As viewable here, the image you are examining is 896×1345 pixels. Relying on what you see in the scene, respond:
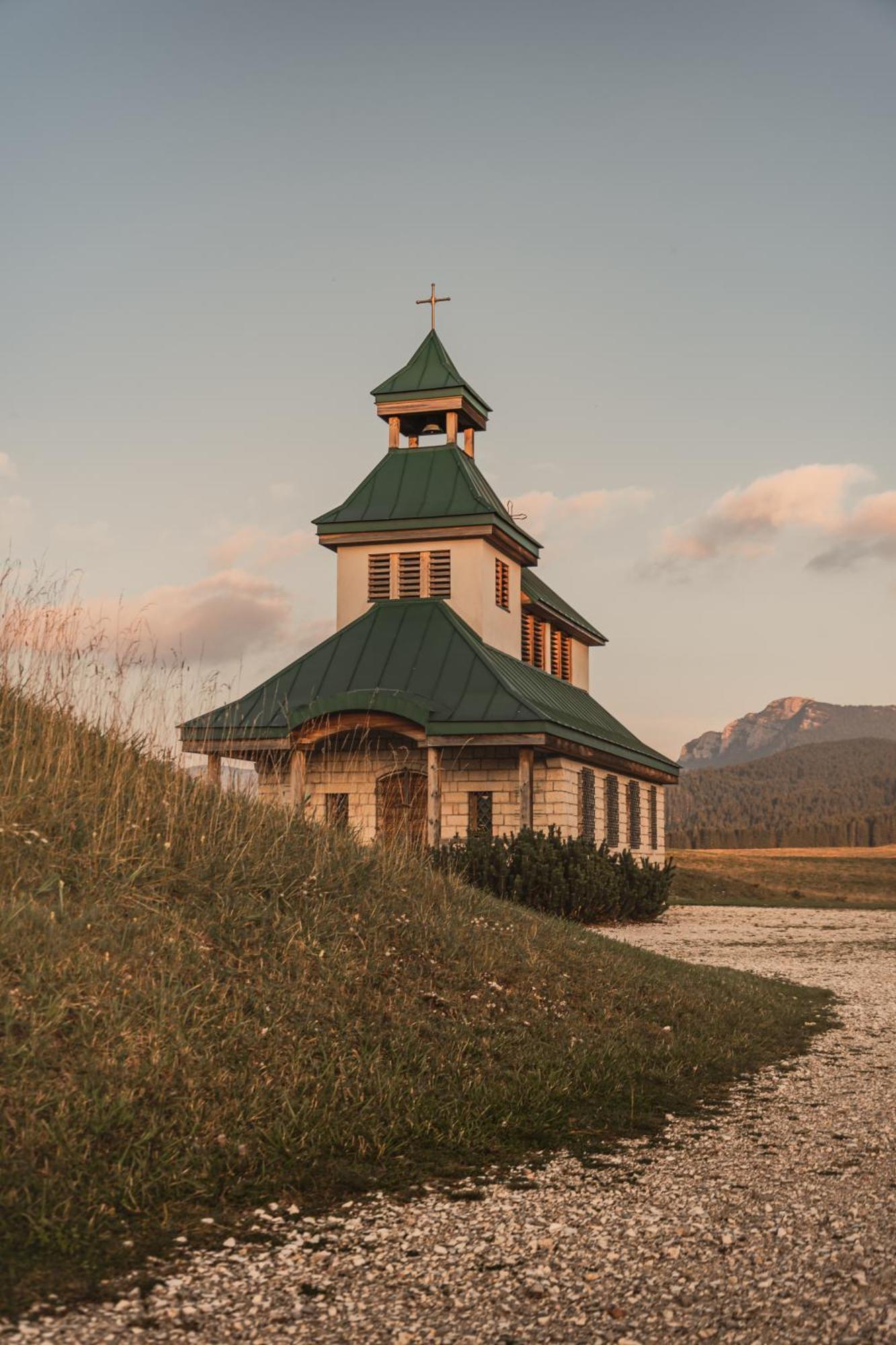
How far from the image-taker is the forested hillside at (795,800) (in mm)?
66250

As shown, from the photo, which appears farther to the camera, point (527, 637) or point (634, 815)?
point (634, 815)

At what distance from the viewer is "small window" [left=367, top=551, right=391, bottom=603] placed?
28562 millimetres

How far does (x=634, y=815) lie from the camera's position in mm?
32531

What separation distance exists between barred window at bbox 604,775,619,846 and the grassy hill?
18607 mm

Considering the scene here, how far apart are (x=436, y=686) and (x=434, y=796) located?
2.57 meters

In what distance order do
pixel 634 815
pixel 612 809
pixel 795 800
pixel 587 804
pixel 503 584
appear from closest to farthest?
pixel 587 804 < pixel 503 584 < pixel 612 809 < pixel 634 815 < pixel 795 800

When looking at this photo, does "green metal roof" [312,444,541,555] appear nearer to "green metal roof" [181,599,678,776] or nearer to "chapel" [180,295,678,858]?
"chapel" [180,295,678,858]

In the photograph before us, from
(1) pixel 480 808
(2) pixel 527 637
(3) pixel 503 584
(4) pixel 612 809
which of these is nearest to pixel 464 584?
(3) pixel 503 584

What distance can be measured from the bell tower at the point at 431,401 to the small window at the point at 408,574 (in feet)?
11.2

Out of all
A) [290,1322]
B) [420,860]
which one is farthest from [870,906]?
[290,1322]

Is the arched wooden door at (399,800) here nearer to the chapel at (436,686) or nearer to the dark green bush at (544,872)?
the chapel at (436,686)

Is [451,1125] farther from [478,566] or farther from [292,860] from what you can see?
[478,566]

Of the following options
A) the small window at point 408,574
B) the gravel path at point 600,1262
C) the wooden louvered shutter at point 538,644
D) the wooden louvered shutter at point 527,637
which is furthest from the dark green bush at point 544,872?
the gravel path at point 600,1262

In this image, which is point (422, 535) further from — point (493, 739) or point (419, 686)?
point (493, 739)
